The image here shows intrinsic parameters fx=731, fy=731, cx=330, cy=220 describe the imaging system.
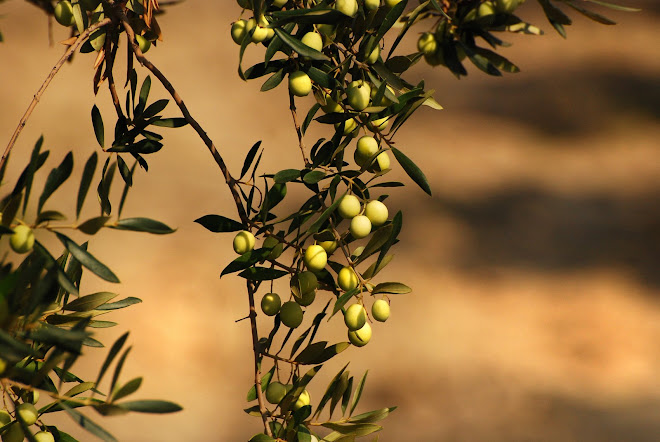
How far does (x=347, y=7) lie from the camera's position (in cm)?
48

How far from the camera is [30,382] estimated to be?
0.39 metres

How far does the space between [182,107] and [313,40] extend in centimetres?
11

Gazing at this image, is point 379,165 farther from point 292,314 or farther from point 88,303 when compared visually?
point 88,303

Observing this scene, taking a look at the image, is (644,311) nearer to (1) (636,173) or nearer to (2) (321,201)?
(1) (636,173)

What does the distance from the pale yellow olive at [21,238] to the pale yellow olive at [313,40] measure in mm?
209

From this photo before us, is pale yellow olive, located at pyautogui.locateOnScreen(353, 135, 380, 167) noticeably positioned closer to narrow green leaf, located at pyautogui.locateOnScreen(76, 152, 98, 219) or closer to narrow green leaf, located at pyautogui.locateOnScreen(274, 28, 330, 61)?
narrow green leaf, located at pyautogui.locateOnScreen(274, 28, 330, 61)

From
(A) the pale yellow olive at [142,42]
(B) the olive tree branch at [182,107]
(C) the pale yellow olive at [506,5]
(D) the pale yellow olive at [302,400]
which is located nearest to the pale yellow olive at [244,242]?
(B) the olive tree branch at [182,107]

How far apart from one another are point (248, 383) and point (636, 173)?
1.56m

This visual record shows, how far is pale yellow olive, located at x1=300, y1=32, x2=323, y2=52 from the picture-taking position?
1.56 ft

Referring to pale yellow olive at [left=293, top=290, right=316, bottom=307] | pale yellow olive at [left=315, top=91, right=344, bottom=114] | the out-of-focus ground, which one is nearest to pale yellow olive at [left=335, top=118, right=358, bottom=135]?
pale yellow olive at [left=315, top=91, right=344, bottom=114]

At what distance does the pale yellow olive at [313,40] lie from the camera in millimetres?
476

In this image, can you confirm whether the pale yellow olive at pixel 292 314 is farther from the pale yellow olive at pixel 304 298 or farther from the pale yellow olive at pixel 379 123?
the pale yellow olive at pixel 379 123

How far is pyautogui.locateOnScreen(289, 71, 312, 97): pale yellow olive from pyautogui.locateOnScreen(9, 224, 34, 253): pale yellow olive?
20 centimetres

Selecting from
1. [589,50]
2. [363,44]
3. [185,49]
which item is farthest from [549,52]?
[363,44]
